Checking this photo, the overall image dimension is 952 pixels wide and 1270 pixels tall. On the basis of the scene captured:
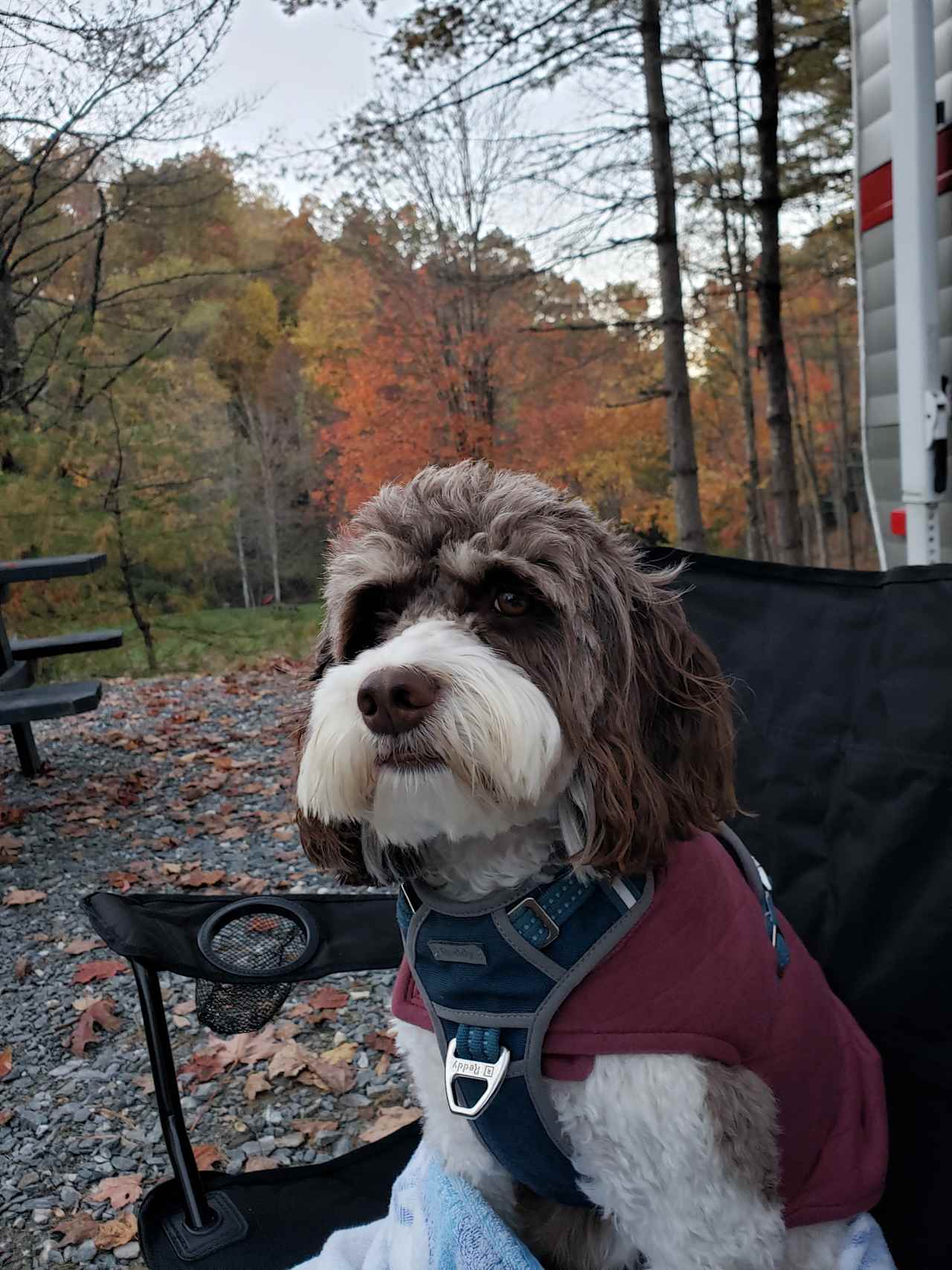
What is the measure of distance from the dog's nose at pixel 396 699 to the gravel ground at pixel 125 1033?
0.65 metres

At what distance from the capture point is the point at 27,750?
581cm

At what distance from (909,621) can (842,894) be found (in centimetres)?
59

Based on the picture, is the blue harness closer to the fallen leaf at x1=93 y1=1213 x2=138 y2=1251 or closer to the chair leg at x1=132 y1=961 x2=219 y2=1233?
the chair leg at x1=132 y1=961 x2=219 y2=1233

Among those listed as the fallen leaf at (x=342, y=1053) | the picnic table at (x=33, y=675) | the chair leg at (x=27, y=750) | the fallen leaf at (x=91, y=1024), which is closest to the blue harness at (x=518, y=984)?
the fallen leaf at (x=342, y=1053)

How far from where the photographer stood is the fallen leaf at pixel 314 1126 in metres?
2.80

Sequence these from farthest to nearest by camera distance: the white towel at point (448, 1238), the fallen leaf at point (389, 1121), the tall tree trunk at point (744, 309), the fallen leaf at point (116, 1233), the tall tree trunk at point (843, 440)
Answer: the tall tree trunk at point (843, 440) → the tall tree trunk at point (744, 309) → the fallen leaf at point (389, 1121) → the fallen leaf at point (116, 1233) → the white towel at point (448, 1238)

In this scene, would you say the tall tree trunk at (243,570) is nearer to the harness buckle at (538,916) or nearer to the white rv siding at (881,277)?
the white rv siding at (881,277)

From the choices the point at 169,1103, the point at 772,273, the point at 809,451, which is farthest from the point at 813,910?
the point at 809,451

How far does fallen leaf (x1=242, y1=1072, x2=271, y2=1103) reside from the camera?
2959 millimetres

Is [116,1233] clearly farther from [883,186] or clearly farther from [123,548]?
[123,548]

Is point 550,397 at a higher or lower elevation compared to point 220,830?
higher

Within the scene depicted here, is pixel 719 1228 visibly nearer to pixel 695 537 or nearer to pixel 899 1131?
pixel 899 1131

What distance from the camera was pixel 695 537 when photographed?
27.7 ft

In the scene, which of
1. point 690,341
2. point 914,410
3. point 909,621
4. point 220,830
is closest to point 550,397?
point 690,341
